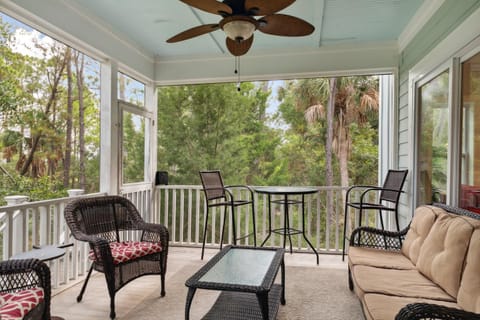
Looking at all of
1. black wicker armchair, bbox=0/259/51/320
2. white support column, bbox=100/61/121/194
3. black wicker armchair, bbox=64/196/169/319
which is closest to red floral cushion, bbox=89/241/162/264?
black wicker armchair, bbox=64/196/169/319

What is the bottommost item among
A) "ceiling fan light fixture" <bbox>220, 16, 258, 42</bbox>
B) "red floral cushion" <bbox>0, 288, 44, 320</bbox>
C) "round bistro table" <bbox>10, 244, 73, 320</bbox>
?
"red floral cushion" <bbox>0, 288, 44, 320</bbox>

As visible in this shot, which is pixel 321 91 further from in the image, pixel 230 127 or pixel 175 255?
pixel 175 255

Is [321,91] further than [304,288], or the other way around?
[321,91]

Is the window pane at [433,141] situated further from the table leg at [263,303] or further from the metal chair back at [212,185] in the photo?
the metal chair back at [212,185]

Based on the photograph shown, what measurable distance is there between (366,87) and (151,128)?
19.4ft

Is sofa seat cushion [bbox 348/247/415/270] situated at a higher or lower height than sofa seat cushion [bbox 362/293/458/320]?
lower

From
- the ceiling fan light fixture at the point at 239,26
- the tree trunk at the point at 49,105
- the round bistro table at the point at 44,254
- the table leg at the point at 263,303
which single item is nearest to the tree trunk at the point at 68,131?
the tree trunk at the point at 49,105

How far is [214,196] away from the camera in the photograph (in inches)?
167

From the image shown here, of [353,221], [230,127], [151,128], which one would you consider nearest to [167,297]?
[151,128]

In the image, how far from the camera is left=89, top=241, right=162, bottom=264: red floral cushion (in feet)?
8.60

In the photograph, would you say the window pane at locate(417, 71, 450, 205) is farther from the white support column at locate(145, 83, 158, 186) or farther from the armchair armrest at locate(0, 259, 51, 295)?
the white support column at locate(145, 83, 158, 186)

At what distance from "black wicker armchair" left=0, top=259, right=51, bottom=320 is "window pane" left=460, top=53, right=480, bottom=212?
294 cm

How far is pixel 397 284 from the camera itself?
203cm

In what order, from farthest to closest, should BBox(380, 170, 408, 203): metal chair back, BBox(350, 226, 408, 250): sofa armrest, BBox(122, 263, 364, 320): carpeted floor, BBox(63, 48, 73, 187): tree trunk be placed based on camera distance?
BBox(63, 48, 73, 187): tree trunk < BBox(380, 170, 408, 203): metal chair back < BBox(350, 226, 408, 250): sofa armrest < BBox(122, 263, 364, 320): carpeted floor
